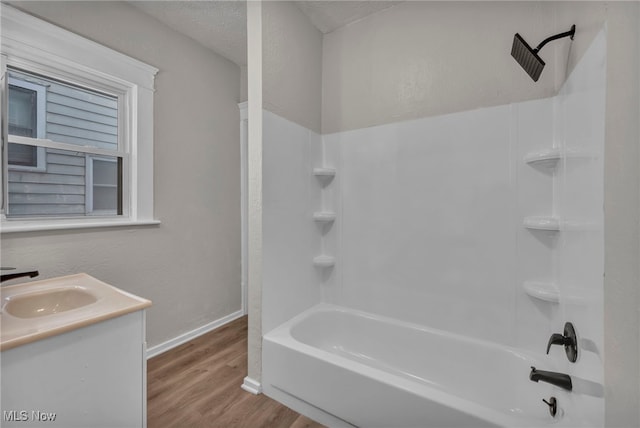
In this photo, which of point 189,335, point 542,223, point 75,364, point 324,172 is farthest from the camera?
point 189,335

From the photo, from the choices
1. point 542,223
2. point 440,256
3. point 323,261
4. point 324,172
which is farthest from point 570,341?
point 324,172

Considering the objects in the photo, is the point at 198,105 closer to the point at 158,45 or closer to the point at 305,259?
the point at 158,45

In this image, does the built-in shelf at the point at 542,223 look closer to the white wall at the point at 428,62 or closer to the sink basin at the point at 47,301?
the white wall at the point at 428,62

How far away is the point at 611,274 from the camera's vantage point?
2.29ft

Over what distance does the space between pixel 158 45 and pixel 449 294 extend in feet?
9.20

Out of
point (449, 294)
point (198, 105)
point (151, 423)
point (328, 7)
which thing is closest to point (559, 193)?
point (449, 294)

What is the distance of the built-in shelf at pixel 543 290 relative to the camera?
140cm

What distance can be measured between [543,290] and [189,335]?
2.57 m

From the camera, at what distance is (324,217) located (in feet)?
7.04

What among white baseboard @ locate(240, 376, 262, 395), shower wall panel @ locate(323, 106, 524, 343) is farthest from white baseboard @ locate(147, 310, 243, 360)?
shower wall panel @ locate(323, 106, 524, 343)

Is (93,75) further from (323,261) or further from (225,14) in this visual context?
→ (323,261)

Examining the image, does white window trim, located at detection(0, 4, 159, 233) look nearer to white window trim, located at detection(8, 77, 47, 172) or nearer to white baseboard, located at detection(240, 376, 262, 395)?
white window trim, located at detection(8, 77, 47, 172)

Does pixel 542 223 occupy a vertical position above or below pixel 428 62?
below

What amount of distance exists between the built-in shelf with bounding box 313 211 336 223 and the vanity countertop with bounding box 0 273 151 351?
1311 millimetres
